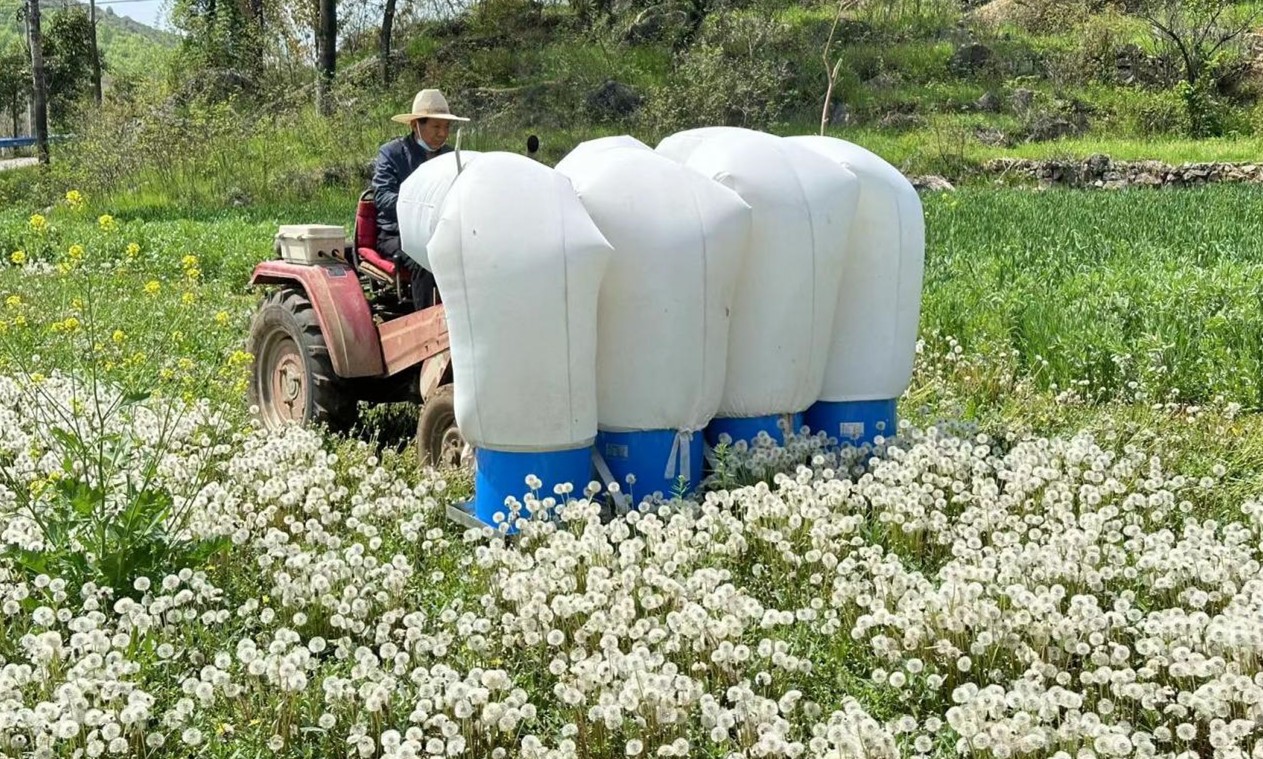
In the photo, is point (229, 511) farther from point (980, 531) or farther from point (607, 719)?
point (980, 531)

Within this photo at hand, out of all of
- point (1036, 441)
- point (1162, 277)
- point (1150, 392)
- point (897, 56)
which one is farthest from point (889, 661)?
point (897, 56)

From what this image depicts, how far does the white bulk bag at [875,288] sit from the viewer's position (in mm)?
5148

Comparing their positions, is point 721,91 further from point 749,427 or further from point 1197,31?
point 749,427

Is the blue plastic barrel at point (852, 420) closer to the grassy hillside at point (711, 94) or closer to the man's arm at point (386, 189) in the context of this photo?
the man's arm at point (386, 189)

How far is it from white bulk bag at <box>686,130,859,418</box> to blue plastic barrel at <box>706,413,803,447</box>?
50mm

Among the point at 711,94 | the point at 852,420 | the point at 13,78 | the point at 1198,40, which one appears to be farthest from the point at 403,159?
the point at 13,78

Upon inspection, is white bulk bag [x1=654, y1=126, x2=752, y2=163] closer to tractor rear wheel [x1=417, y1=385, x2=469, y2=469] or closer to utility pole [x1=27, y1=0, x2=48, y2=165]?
tractor rear wheel [x1=417, y1=385, x2=469, y2=469]

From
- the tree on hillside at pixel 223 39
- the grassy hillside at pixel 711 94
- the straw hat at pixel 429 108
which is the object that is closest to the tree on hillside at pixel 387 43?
the grassy hillside at pixel 711 94

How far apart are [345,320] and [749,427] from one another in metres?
2.15

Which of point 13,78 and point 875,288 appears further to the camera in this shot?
point 13,78

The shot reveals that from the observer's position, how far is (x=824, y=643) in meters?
3.67

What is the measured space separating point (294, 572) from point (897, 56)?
3337 cm

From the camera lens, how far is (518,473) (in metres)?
4.56

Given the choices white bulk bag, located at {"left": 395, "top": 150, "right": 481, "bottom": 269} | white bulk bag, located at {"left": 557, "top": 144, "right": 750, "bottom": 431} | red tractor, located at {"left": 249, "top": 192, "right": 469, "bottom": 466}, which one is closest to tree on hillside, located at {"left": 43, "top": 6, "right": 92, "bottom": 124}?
red tractor, located at {"left": 249, "top": 192, "right": 469, "bottom": 466}
